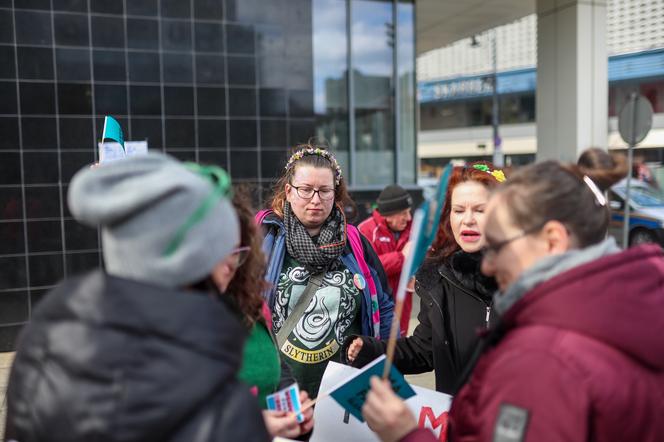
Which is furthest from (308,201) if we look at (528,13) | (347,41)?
(528,13)

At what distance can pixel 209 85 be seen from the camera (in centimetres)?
725

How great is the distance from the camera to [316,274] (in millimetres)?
2760

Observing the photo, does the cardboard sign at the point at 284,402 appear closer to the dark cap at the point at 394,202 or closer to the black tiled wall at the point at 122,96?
the dark cap at the point at 394,202

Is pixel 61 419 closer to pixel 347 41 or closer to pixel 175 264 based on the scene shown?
pixel 175 264

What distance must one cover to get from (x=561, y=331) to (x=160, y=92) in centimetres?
662

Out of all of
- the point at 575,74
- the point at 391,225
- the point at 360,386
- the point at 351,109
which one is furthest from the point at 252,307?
the point at 575,74

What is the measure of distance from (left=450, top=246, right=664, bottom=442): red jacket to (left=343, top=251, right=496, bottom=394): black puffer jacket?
40.7 inches

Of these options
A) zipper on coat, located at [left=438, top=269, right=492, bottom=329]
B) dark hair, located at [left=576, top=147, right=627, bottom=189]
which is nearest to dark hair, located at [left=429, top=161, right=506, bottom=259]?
zipper on coat, located at [left=438, top=269, right=492, bottom=329]

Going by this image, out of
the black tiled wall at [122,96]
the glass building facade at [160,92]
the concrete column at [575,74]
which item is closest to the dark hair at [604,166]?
the glass building facade at [160,92]

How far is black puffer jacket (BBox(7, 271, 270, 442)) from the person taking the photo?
1020 mm

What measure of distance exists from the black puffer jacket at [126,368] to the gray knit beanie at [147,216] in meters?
0.05

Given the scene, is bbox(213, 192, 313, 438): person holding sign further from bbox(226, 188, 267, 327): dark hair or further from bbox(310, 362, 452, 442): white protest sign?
bbox(310, 362, 452, 442): white protest sign

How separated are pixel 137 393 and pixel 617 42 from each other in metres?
36.1

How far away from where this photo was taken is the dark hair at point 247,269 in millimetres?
1795
